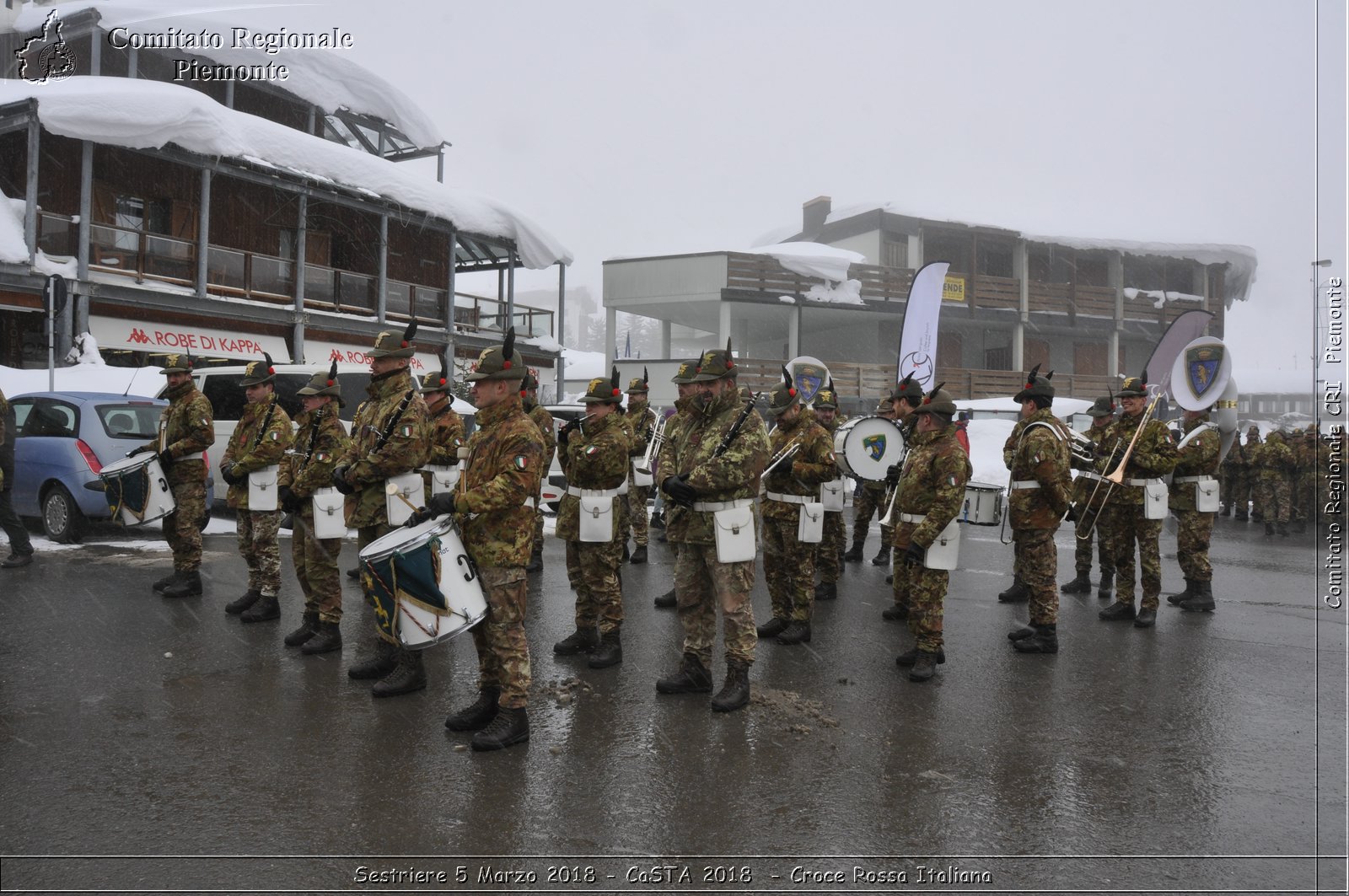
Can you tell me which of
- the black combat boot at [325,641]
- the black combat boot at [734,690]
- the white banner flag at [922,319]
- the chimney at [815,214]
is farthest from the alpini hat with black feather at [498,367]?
the chimney at [815,214]

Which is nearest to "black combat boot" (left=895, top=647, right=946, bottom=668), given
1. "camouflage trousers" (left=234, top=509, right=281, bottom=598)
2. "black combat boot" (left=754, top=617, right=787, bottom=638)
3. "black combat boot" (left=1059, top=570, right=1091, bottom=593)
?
"black combat boot" (left=754, top=617, right=787, bottom=638)

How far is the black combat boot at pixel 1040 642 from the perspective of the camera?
6551 millimetres

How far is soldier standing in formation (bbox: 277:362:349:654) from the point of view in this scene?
19.9ft

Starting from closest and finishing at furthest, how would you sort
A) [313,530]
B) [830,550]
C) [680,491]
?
[680,491] → [313,530] → [830,550]

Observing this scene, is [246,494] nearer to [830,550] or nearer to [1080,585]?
[830,550]

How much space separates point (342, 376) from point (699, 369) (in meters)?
8.37

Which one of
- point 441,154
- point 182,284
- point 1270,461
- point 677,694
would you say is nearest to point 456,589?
point 677,694

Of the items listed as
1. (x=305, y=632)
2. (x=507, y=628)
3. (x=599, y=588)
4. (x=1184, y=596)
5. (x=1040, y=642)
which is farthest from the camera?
(x=1184, y=596)

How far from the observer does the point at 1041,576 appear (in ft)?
21.8

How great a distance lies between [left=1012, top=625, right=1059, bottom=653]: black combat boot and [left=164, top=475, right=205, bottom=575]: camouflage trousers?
6.71 m

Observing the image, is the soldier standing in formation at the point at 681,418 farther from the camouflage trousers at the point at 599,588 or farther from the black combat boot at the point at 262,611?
the black combat boot at the point at 262,611

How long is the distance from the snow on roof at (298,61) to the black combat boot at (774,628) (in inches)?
847

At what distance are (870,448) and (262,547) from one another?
502cm

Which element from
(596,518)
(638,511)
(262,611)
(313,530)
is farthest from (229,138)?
(596,518)
